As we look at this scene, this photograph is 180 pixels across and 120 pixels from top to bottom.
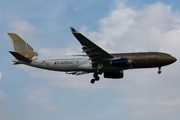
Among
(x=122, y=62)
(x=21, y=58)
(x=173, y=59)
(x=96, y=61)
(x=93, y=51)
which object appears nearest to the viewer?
(x=93, y=51)

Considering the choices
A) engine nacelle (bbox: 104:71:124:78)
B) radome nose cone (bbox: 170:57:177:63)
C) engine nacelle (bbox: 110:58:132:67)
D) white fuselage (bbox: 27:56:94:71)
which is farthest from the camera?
engine nacelle (bbox: 104:71:124:78)

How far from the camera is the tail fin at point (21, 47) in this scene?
226 feet

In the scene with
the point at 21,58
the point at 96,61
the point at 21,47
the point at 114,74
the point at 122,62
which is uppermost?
the point at 21,47

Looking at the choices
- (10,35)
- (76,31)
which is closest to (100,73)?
(76,31)

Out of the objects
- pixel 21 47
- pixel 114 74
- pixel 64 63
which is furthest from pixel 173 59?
pixel 21 47

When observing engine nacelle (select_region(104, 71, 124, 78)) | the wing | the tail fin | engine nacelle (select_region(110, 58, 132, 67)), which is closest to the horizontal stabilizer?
the tail fin

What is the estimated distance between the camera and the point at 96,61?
207 ft

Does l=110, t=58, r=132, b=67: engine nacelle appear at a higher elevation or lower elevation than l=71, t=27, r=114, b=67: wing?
lower

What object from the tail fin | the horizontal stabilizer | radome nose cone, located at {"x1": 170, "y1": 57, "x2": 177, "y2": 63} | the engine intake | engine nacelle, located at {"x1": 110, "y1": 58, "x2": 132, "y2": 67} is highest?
the tail fin

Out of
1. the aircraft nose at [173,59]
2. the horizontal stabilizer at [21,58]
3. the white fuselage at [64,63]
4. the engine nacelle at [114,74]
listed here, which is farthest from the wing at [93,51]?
the horizontal stabilizer at [21,58]

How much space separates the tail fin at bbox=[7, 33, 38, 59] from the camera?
68.9 meters

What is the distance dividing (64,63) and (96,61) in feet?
18.5

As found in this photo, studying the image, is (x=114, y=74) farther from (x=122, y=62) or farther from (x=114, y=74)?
(x=122, y=62)

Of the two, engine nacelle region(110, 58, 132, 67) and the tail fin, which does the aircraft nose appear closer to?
engine nacelle region(110, 58, 132, 67)
